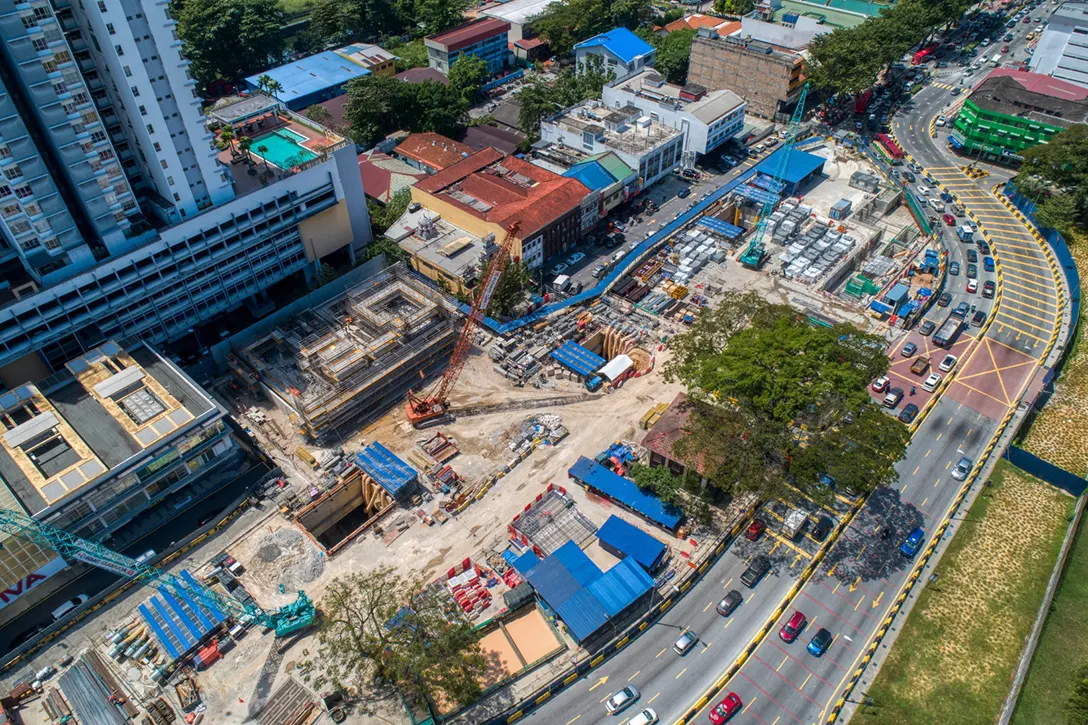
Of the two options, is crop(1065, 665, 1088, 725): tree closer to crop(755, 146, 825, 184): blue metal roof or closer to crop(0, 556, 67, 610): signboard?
crop(755, 146, 825, 184): blue metal roof

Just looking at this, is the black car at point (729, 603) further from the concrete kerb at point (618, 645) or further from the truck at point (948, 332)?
the truck at point (948, 332)

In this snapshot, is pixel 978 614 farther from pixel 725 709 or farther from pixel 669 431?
pixel 669 431

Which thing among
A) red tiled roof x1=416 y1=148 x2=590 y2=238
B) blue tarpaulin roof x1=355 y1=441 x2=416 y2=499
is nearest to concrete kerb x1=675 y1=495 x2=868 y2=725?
blue tarpaulin roof x1=355 y1=441 x2=416 y2=499

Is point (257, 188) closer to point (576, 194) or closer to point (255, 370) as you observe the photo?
point (255, 370)

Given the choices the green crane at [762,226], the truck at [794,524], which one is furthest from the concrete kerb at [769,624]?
the green crane at [762,226]

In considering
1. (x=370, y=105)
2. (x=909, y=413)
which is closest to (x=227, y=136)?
(x=370, y=105)

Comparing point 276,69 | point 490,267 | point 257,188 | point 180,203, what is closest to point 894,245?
point 490,267

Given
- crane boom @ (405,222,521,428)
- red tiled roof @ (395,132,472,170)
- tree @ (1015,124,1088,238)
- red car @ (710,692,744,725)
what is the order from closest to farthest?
red car @ (710,692,744,725) < crane boom @ (405,222,521,428) < tree @ (1015,124,1088,238) < red tiled roof @ (395,132,472,170)
